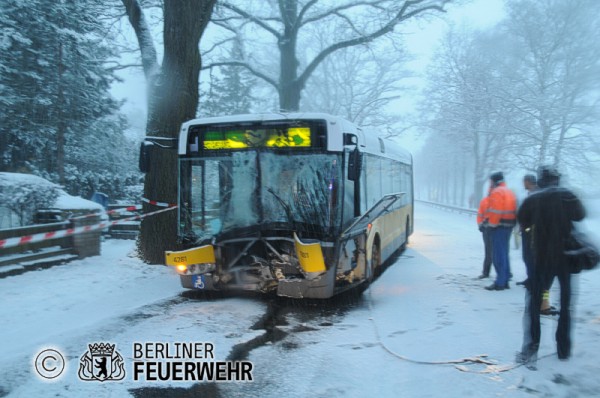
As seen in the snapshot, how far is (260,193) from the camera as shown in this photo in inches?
299

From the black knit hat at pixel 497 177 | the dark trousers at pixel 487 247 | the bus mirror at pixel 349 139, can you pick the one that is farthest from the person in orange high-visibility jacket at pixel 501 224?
the bus mirror at pixel 349 139

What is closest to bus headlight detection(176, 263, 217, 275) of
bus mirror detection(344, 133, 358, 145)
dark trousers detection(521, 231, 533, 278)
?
bus mirror detection(344, 133, 358, 145)

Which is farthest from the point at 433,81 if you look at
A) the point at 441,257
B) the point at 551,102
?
the point at 441,257

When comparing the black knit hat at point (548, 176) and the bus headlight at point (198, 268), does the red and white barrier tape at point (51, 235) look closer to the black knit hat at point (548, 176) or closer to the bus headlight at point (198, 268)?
the bus headlight at point (198, 268)

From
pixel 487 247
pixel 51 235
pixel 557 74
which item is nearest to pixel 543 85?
pixel 557 74

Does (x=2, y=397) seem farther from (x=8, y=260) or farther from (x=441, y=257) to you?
(x=441, y=257)

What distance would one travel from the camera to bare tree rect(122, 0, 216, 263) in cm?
1084

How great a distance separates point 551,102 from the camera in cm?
2236

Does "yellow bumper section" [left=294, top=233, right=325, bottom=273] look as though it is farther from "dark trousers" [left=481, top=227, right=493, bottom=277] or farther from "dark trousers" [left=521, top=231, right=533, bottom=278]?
"dark trousers" [left=481, top=227, right=493, bottom=277]

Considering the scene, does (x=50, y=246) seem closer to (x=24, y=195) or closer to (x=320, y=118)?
(x=24, y=195)

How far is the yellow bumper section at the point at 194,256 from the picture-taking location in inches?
298

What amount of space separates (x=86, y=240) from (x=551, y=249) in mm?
9795

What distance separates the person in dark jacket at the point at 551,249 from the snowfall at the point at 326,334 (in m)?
0.28

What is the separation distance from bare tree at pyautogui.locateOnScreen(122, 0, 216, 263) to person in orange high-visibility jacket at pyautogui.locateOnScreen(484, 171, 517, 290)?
6805 millimetres
